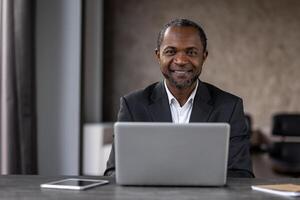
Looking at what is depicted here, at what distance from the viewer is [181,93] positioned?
2.39 metres

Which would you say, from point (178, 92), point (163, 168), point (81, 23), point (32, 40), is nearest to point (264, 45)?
point (81, 23)

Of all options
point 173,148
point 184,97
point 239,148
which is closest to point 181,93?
point 184,97

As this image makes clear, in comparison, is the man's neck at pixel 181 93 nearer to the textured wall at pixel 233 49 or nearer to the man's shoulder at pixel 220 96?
the man's shoulder at pixel 220 96

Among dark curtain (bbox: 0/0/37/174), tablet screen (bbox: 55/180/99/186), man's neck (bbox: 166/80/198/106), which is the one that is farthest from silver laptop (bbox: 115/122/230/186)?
dark curtain (bbox: 0/0/37/174)

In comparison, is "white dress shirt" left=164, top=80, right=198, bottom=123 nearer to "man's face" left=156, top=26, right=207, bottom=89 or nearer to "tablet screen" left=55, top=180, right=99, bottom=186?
"man's face" left=156, top=26, right=207, bottom=89

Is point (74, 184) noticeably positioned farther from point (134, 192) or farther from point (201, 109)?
point (201, 109)

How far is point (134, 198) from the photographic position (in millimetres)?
1637

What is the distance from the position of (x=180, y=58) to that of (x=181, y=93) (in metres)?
0.19

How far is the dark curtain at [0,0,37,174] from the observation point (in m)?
3.29

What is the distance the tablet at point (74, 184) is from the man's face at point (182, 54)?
A: 1.97 feet

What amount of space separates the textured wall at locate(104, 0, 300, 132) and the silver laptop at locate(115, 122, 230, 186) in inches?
194

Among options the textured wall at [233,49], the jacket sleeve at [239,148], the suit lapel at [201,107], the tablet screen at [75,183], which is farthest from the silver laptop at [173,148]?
the textured wall at [233,49]

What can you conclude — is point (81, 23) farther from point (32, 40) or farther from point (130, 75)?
point (130, 75)

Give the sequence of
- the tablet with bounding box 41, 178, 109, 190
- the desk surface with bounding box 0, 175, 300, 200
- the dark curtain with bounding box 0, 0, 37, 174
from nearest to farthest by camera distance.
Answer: the desk surface with bounding box 0, 175, 300, 200 → the tablet with bounding box 41, 178, 109, 190 → the dark curtain with bounding box 0, 0, 37, 174
